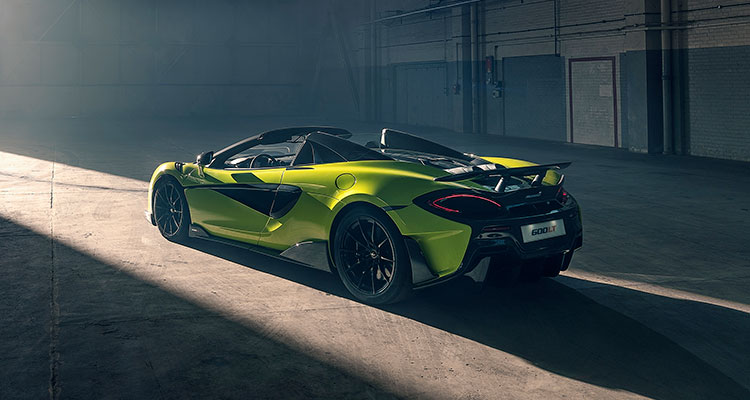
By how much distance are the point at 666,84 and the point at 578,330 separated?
13.8 m

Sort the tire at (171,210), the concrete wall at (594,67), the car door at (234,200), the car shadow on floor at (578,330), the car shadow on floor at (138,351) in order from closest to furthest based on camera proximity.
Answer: the car shadow on floor at (138,351)
the car shadow on floor at (578,330)
the car door at (234,200)
the tire at (171,210)
the concrete wall at (594,67)

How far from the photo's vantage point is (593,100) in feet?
66.6

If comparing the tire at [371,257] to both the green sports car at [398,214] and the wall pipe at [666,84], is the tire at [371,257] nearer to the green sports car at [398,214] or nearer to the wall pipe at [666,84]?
the green sports car at [398,214]

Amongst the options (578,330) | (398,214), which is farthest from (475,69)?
(578,330)

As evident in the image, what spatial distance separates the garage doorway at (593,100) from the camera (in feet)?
64.2

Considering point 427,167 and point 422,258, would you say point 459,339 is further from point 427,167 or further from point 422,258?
point 427,167

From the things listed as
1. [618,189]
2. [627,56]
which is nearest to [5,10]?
[627,56]

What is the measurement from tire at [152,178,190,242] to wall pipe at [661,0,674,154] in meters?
12.8

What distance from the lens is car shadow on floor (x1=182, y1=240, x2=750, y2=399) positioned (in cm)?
423

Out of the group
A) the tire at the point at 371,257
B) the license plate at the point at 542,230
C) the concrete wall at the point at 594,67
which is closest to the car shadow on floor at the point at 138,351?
the tire at the point at 371,257

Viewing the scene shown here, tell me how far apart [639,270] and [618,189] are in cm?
541

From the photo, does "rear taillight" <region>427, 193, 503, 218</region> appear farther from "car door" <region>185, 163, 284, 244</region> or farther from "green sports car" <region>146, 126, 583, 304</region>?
"car door" <region>185, 163, 284, 244</region>

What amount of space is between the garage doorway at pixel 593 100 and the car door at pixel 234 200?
564 inches

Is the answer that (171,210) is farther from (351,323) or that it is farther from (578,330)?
(578,330)
